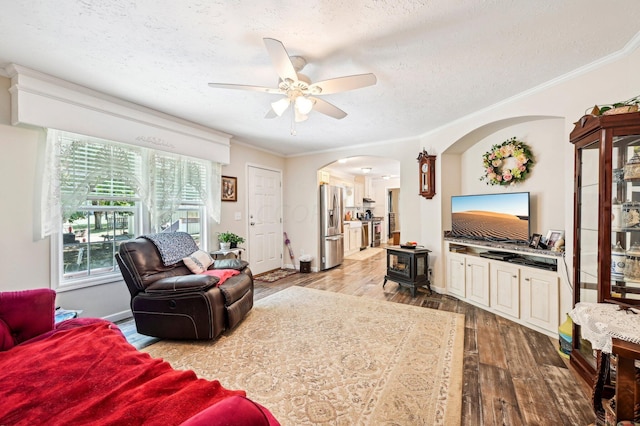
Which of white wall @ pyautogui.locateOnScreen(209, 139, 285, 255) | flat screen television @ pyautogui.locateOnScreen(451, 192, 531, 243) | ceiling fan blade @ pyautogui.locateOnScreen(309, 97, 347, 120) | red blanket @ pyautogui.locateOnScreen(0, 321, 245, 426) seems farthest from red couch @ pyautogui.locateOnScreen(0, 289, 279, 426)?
flat screen television @ pyautogui.locateOnScreen(451, 192, 531, 243)

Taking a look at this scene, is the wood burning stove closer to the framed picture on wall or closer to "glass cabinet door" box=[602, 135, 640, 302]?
"glass cabinet door" box=[602, 135, 640, 302]

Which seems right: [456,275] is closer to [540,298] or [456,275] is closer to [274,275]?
[540,298]

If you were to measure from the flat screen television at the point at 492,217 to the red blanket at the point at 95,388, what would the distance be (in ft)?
11.0

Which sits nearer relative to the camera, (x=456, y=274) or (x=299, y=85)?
(x=299, y=85)

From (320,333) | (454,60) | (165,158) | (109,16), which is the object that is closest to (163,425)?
(320,333)

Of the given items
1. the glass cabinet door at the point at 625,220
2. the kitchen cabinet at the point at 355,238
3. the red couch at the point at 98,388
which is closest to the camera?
the red couch at the point at 98,388

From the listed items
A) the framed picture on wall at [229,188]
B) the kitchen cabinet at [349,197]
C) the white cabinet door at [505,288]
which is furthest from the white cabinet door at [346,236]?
the white cabinet door at [505,288]

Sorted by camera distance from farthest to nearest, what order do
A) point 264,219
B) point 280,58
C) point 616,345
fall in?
point 264,219
point 280,58
point 616,345

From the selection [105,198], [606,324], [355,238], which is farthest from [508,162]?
[105,198]

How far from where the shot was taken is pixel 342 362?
207cm

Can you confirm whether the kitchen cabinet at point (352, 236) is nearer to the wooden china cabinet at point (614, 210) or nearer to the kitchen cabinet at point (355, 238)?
the kitchen cabinet at point (355, 238)

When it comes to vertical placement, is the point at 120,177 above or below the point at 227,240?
above

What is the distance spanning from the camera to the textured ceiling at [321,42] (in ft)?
5.02

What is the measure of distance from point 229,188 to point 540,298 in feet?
14.1
